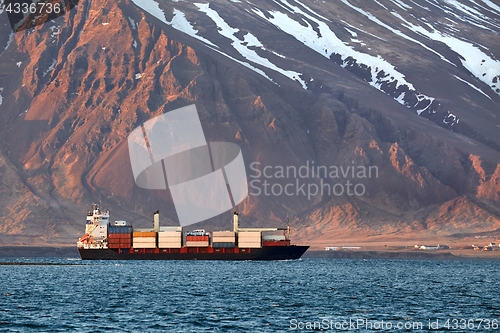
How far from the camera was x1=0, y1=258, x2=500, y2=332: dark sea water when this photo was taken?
8969 centimetres

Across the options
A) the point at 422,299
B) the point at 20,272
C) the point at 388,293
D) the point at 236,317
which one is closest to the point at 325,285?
the point at 388,293

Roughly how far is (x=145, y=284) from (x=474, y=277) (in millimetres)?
59650

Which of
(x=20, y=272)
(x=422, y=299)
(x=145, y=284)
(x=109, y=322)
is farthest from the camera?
(x=20, y=272)

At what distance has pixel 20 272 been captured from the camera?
568 ft

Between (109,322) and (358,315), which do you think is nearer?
(109,322)

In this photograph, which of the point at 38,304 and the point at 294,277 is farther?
the point at 294,277

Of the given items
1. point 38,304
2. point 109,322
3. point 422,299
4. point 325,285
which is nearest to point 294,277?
point 325,285

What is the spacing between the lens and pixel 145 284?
454 feet

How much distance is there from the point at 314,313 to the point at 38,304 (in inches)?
1161

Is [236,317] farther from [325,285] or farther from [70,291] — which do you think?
[325,285]

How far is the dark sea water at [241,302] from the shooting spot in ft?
294

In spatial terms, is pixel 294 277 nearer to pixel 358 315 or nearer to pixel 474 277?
pixel 474 277

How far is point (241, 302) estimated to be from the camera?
4350 inches

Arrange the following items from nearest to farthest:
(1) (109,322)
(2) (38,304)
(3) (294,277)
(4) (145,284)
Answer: (1) (109,322), (2) (38,304), (4) (145,284), (3) (294,277)
